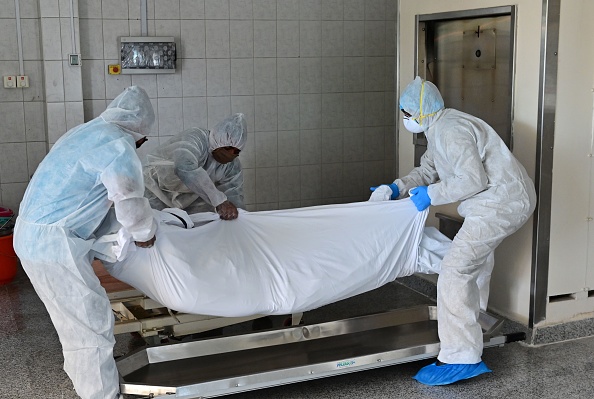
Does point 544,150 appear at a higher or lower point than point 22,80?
lower

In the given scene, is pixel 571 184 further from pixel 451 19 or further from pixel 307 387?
pixel 307 387

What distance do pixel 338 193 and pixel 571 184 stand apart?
2.60 metres

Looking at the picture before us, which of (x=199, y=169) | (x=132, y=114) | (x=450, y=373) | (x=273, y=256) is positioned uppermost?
(x=132, y=114)

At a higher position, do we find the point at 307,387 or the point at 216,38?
the point at 216,38

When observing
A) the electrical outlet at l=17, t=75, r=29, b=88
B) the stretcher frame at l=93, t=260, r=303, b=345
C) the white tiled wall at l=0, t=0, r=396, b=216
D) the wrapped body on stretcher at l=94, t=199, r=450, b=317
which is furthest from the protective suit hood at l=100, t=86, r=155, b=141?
the electrical outlet at l=17, t=75, r=29, b=88

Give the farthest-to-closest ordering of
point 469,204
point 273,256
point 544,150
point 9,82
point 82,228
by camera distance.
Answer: point 9,82 → point 544,150 → point 469,204 → point 273,256 → point 82,228

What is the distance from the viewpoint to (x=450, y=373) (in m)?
3.36

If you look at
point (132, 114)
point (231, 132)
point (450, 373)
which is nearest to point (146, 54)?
point (231, 132)

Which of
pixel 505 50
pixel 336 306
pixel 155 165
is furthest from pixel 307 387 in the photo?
pixel 505 50

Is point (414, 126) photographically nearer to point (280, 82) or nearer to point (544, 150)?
point (544, 150)

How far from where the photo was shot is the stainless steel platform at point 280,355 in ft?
10.1

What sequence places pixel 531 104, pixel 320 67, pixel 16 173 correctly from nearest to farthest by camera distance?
pixel 531 104 → pixel 16 173 → pixel 320 67

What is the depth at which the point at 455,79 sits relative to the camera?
4383mm

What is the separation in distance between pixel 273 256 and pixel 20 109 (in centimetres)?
285
